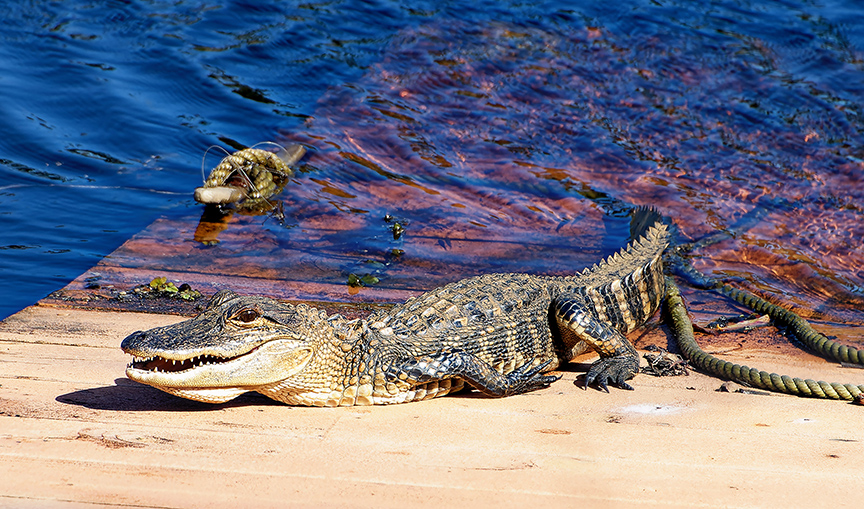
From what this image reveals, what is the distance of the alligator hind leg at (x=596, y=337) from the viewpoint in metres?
4.21

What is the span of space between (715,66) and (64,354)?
10.9 metres

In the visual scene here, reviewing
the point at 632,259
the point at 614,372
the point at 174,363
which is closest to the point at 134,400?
the point at 174,363

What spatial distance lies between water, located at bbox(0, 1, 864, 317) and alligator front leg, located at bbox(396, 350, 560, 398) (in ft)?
6.67

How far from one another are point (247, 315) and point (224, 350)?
0.20 meters

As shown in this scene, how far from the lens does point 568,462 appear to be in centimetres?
287

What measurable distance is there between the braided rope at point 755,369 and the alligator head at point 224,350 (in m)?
2.47

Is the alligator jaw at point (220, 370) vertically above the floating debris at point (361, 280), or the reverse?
the floating debris at point (361, 280)

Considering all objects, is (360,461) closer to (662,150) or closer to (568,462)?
(568,462)

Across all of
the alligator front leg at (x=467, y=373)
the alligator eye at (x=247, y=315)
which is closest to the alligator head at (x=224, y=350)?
the alligator eye at (x=247, y=315)

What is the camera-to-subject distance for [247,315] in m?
3.28

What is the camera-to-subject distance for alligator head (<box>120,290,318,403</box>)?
9.93 feet

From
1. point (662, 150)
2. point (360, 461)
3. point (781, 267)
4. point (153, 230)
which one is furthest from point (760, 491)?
point (662, 150)

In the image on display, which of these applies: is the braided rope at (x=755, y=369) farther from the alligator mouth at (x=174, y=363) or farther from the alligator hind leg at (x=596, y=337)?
the alligator mouth at (x=174, y=363)

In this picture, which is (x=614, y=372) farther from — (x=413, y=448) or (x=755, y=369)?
(x=413, y=448)
